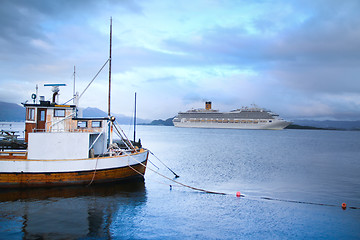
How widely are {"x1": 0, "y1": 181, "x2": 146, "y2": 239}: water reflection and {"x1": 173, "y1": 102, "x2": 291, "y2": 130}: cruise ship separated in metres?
137

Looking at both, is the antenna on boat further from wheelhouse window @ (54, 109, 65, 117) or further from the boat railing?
the boat railing

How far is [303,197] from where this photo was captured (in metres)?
16.9

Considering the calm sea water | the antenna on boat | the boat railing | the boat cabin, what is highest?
the antenna on boat

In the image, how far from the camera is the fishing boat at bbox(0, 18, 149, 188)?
1566 centimetres

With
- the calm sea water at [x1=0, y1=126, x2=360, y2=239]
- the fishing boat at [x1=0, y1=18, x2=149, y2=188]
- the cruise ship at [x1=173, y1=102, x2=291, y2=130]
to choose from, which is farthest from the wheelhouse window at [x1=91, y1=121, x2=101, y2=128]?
the cruise ship at [x1=173, y1=102, x2=291, y2=130]

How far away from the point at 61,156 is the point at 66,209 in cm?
393

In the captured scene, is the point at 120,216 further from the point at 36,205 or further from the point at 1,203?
the point at 1,203

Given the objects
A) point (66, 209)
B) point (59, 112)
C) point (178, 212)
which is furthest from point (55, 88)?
point (178, 212)

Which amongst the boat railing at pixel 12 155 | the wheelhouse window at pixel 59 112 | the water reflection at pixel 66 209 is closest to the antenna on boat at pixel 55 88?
the wheelhouse window at pixel 59 112

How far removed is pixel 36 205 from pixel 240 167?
2010 centimetres

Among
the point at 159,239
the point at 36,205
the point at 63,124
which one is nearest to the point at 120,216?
the point at 159,239

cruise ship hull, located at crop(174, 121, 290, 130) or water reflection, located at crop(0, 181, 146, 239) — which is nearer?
water reflection, located at crop(0, 181, 146, 239)

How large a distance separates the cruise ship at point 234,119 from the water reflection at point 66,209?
450ft

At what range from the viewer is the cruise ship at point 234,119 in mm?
146750
